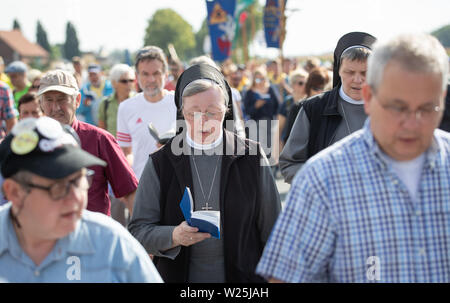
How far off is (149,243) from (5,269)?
3.40 ft

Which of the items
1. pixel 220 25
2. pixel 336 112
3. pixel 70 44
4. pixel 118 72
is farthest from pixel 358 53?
pixel 70 44

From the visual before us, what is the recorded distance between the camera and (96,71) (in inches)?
486

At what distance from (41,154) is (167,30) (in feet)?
393

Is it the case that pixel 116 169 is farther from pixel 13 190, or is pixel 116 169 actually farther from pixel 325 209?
pixel 325 209

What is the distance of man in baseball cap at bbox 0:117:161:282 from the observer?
6.84ft

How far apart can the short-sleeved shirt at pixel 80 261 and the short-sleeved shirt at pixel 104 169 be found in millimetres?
1748

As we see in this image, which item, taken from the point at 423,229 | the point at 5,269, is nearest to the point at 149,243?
the point at 5,269

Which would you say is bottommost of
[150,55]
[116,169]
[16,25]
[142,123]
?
[116,169]

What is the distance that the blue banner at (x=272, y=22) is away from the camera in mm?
14344

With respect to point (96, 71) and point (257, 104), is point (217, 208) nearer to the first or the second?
point (257, 104)

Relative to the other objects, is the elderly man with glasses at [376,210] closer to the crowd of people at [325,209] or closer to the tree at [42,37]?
the crowd of people at [325,209]

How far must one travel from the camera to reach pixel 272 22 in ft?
47.4

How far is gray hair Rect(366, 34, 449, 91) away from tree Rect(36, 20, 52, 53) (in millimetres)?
136632

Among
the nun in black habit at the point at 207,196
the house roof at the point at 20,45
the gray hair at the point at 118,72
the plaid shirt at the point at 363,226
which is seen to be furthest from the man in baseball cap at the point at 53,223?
the house roof at the point at 20,45
